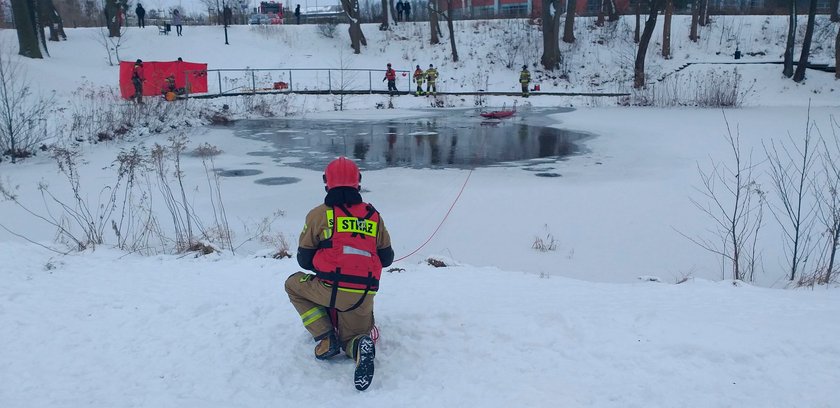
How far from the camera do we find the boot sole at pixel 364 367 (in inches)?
141

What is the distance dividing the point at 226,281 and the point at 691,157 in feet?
36.9

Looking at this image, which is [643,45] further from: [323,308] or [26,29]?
[323,308]

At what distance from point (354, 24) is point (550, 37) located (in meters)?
13.2

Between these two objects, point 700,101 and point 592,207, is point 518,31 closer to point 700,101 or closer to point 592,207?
point 700,101

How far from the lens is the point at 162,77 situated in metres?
26.9

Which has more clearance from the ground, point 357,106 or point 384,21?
point 384,21

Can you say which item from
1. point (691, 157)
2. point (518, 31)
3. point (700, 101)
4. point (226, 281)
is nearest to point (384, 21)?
point (518, 31)

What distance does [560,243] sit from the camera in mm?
8156

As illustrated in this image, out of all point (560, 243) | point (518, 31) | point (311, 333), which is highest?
point (518, 31)

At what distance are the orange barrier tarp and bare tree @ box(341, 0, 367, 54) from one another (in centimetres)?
1324

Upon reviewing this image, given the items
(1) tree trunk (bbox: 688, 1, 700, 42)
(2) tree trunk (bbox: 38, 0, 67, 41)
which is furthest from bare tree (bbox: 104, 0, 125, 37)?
(1) tree trunk (bbox: 688, 1, 700, 42)

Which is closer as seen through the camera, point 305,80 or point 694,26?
point 305,80

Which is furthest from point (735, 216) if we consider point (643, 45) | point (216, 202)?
point (643, 45)

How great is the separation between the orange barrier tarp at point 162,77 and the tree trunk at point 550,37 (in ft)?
61.5
